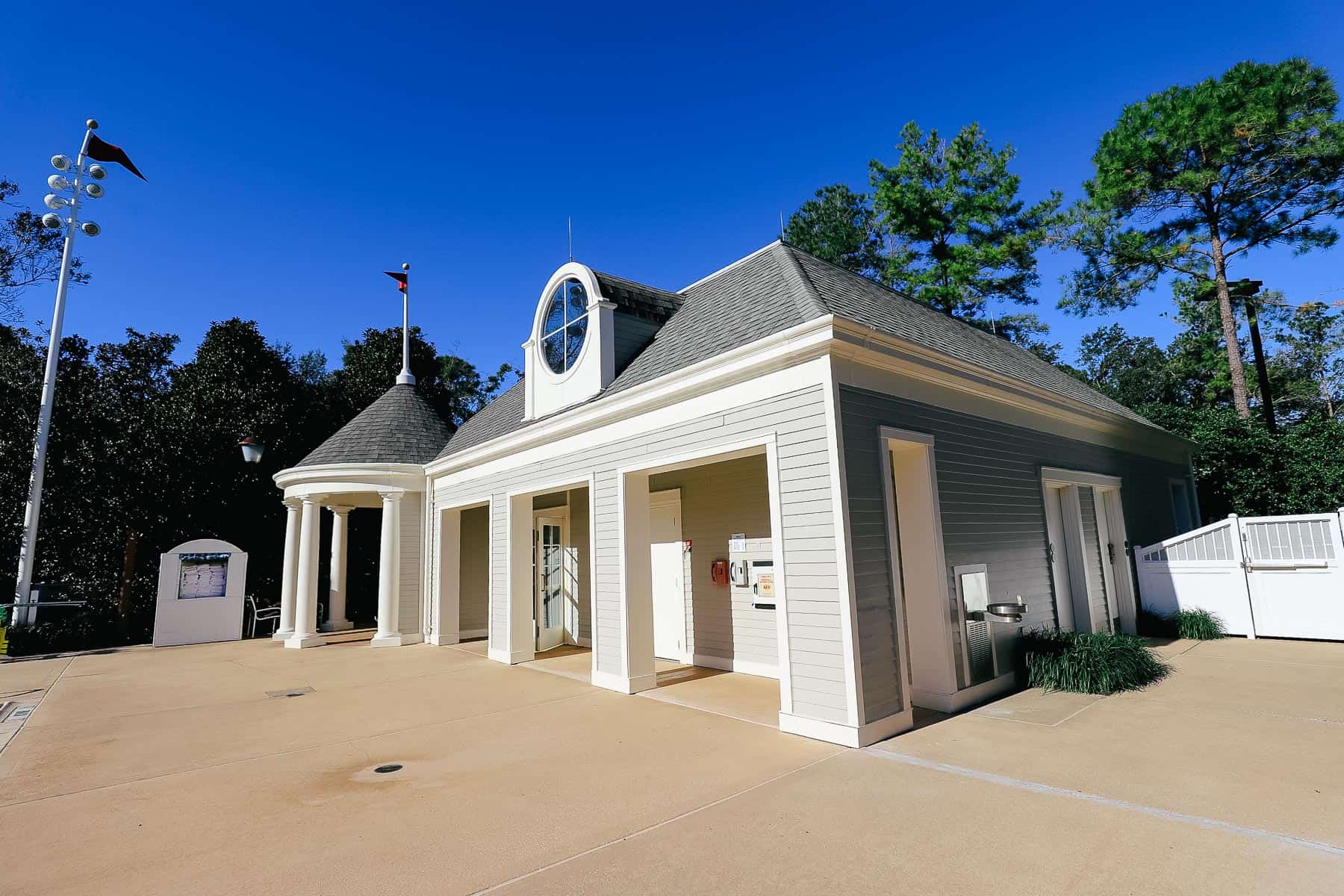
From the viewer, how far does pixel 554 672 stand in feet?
31.0

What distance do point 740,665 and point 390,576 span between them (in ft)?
27.8

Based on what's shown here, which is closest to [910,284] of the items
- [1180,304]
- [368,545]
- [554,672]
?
[1180,304]

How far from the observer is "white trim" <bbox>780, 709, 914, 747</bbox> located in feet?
17.5

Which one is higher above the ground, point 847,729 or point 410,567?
point 410,567

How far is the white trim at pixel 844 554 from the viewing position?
5.36m

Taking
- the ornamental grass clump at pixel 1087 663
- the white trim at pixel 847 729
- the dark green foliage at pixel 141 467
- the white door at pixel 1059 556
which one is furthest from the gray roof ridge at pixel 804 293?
the dark green foliage at pixel 141 467

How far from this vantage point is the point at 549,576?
12.1m

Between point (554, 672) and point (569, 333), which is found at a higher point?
point (569, 333)

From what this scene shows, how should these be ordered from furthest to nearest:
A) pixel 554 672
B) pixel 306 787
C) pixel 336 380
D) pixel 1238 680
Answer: pixel 336 380 < pixel 554 672 < pixel 1238 680 < pixel 306 787

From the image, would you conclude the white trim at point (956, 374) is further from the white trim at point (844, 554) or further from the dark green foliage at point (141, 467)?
the dark green foliage at point (141, 467)

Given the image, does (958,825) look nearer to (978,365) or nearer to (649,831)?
(649,831)

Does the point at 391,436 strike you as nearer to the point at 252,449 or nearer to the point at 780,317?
the point at 252,449

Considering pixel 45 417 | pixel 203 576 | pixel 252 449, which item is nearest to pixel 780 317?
pixel 252 449

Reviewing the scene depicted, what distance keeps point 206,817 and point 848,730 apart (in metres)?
4.90
